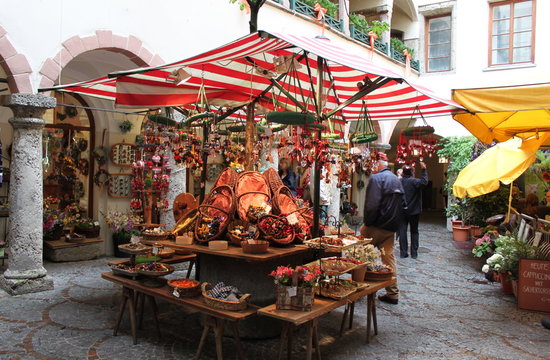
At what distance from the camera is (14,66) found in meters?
5.46

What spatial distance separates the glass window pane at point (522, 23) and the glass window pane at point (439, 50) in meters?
1.95

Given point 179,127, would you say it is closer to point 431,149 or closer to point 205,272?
point 205,272

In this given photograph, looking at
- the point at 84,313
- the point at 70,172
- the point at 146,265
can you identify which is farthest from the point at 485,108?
the point at 70,172

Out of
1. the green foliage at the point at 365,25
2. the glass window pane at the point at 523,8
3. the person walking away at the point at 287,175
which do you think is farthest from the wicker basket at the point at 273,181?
the glass window pane at the point at 523,8

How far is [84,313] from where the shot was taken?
16.0 feet

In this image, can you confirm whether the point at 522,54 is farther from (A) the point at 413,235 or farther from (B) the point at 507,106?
(B) the point at 507,106

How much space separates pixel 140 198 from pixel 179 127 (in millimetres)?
3029

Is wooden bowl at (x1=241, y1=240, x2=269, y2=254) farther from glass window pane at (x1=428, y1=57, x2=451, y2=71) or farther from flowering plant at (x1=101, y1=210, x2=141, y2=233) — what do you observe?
glass window pane at (x1=428, y1=57, x2=451, y2=71)

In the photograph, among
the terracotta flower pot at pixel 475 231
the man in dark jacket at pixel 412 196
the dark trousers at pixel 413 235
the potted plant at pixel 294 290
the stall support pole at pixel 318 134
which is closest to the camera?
the potted plant at pixel 294 290

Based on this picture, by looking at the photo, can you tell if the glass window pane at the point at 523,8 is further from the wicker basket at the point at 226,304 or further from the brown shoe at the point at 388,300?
the wicker basket at the point at 226,304

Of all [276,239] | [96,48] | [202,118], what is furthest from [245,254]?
[96,48]

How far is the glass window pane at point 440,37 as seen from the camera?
1406 centimetres

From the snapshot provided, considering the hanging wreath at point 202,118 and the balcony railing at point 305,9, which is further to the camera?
the balcony railing at point 305,9

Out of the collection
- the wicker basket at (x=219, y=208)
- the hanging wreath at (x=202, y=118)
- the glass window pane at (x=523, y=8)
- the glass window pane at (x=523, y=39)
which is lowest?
the wicker basket at (x=219, y=208)
